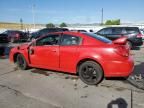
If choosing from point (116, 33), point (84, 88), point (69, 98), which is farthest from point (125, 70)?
point (116, 33)

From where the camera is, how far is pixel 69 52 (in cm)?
632

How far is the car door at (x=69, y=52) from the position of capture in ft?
20.5

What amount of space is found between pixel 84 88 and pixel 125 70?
1.23 metres

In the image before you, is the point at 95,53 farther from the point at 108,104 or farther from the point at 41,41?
the point at 41,41

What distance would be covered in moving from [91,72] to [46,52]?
5.84 feet

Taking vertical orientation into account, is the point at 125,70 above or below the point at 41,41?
below

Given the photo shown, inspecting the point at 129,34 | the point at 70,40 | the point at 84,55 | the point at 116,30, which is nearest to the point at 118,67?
the point at 84,55

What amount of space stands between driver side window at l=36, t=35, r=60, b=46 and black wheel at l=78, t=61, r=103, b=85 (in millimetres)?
1293

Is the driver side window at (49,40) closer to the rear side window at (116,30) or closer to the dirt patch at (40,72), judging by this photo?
the dirt patch at (40,72)

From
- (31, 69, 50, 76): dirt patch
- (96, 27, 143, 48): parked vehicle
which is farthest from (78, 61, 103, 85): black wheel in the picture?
(96, 27, 143, 48): parked vehicle

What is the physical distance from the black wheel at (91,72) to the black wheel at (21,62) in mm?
2557

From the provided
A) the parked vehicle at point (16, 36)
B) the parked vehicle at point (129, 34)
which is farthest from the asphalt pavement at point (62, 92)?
the parked vehicle at point (16, 36)

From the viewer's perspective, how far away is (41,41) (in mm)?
7234

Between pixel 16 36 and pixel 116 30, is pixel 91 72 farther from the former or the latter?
pixel 16 36
